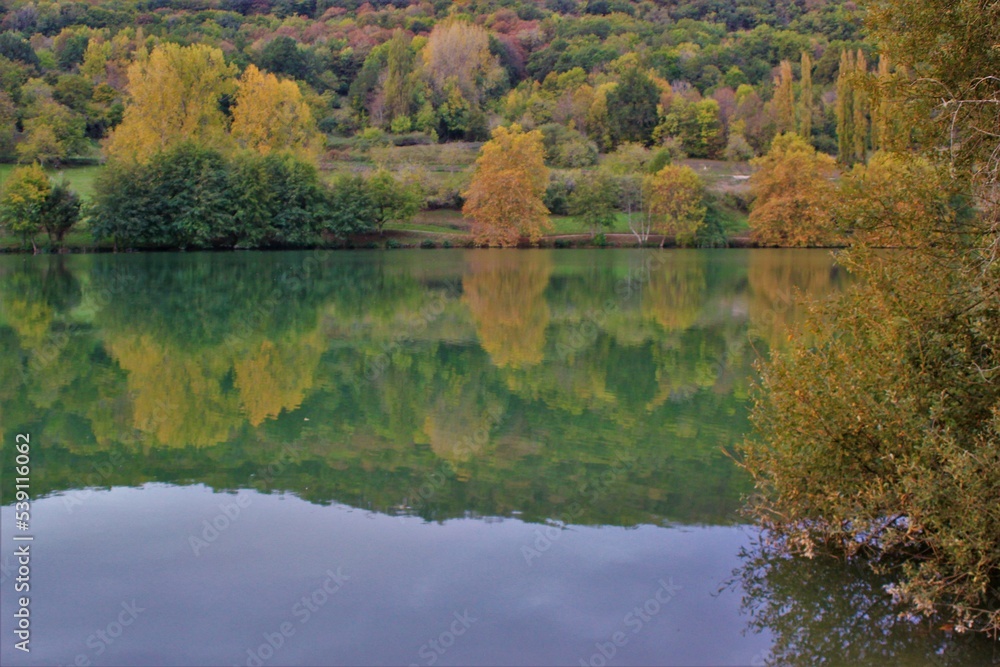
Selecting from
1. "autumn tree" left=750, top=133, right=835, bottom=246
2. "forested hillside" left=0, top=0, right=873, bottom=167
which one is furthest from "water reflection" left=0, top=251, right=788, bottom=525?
"forested hillside" left=0, top=0, right=873, bottom=167

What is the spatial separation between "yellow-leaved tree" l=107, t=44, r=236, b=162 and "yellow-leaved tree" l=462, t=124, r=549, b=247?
66.6 feet

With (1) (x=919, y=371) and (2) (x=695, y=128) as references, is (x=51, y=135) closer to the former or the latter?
(2) (x=695, y=128)

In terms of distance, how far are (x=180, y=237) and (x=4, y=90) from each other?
34090mm

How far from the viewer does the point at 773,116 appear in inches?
3834

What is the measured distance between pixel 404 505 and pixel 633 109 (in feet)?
308

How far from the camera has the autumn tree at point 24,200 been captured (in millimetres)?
53156

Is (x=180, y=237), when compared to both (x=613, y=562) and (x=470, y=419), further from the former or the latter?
(x=613, y=562)

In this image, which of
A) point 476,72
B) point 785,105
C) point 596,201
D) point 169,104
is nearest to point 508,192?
point 596,201

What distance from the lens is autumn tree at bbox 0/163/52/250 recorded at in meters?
53.2

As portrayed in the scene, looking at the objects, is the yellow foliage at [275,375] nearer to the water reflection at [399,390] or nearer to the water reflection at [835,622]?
the water reflection at [399,390]

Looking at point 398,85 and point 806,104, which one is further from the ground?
point 398,85

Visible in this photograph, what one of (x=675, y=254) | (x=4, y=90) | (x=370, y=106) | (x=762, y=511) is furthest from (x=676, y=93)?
(x=762, y=511)

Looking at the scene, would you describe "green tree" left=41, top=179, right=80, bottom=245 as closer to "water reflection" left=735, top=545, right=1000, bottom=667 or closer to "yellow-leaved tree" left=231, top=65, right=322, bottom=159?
"yellow-leaved tree" left=231, top=65, right=322, bottom=159

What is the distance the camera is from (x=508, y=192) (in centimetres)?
6681
